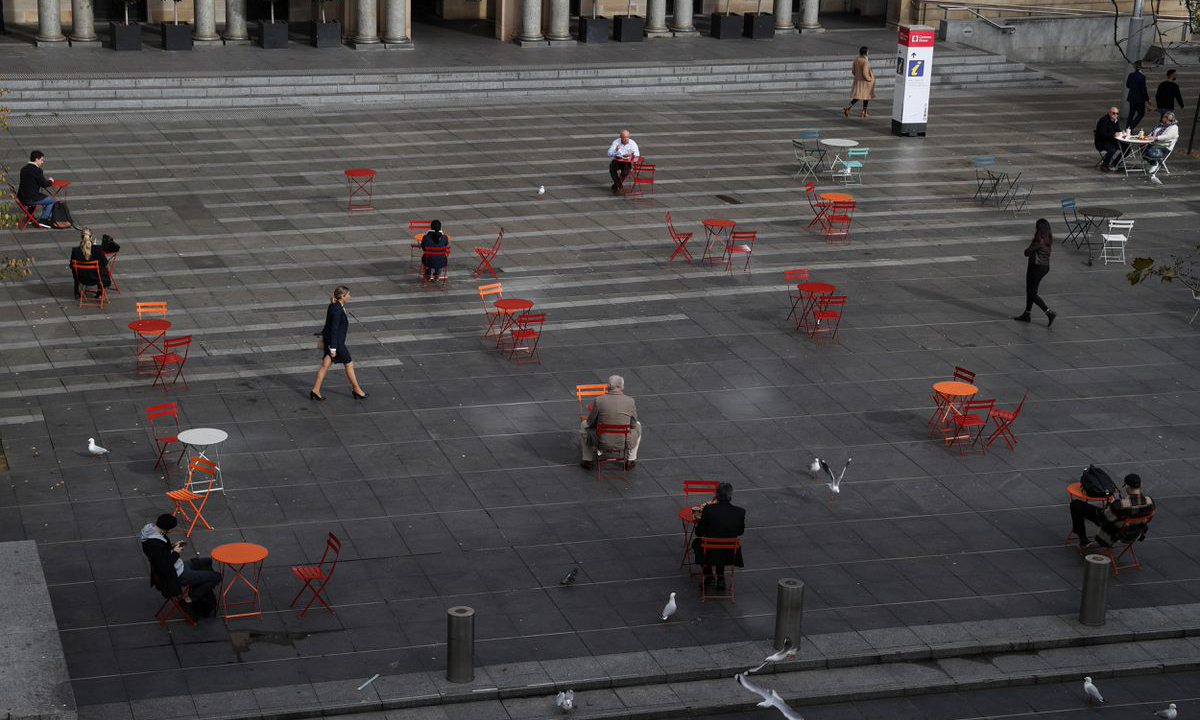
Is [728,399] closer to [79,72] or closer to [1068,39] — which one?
[79,72]

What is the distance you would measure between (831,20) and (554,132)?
15.9 m

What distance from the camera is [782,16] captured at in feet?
152

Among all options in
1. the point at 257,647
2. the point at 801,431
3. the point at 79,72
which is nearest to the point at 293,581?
the point at 257,647

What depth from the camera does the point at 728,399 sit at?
2152 cm

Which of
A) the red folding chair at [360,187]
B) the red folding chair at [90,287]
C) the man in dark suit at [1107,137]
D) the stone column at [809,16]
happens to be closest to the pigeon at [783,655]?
the red folding chair at [90,287]

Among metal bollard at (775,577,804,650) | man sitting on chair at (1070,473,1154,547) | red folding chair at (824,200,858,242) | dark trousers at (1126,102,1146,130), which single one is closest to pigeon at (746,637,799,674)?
metal bollard at (775,577,804,650)

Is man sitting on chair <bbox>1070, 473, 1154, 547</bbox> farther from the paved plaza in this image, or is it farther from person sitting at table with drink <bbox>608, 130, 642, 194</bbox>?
person sitting at table with drink <bbox>608, 130, 642, 194</bbox>

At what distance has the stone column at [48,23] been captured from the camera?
3978 cm

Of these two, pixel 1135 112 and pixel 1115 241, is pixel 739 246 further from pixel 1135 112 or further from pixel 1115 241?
pixel 1135 112

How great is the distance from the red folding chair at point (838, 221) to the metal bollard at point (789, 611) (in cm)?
1380

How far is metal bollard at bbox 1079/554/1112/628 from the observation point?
16.0 meters

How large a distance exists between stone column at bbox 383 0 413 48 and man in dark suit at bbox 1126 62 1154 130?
1691 cm

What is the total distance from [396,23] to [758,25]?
974cm

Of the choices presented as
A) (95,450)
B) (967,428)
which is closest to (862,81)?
(967,428)
